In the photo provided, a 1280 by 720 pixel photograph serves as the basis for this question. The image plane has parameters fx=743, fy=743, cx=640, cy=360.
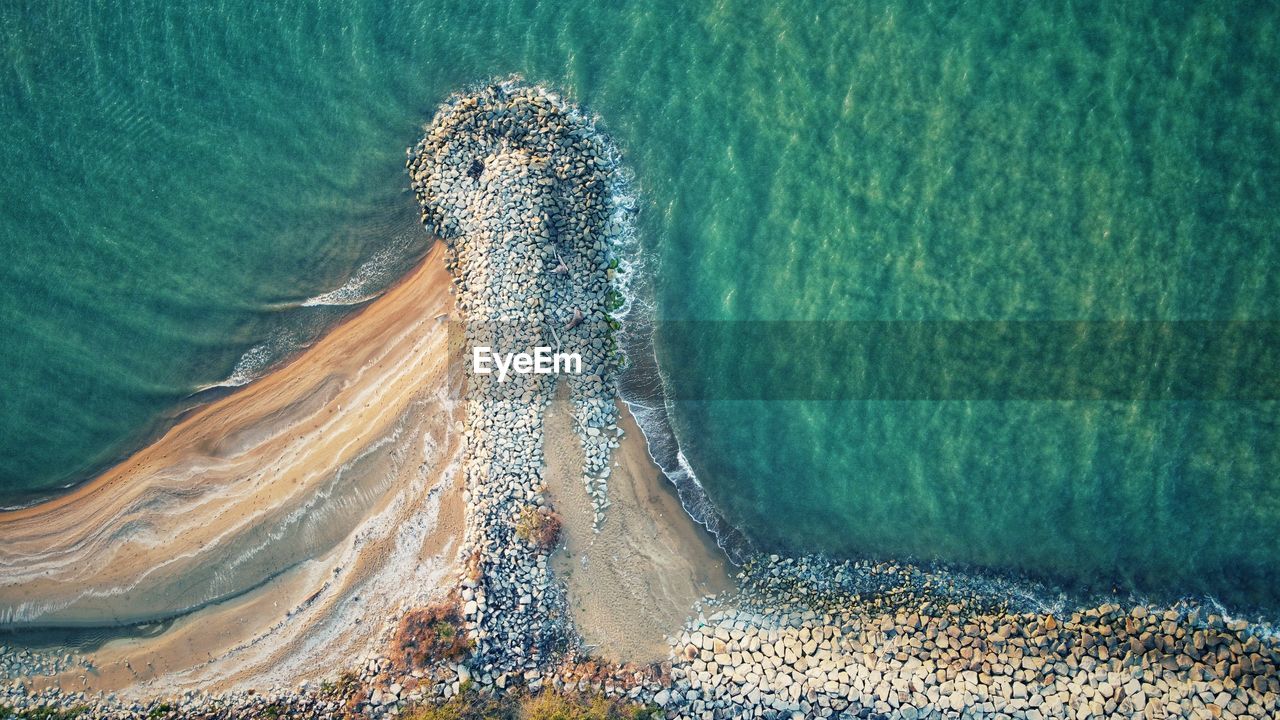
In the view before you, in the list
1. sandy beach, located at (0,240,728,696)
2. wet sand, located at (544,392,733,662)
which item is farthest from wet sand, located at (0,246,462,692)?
wet sand, located at (544,392,733,662)

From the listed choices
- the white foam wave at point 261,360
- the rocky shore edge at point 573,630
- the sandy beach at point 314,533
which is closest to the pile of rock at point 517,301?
the rocky shore edge at point 573,630

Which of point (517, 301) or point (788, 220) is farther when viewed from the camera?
point (788, 220)

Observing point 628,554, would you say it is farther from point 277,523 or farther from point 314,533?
point 277,523

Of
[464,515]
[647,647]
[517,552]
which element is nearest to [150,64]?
[464,515]

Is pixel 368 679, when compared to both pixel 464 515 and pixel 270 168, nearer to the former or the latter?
pixel 464 515

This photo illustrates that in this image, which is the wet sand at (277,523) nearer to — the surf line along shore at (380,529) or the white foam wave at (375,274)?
the surf line along shore at (380,529)
